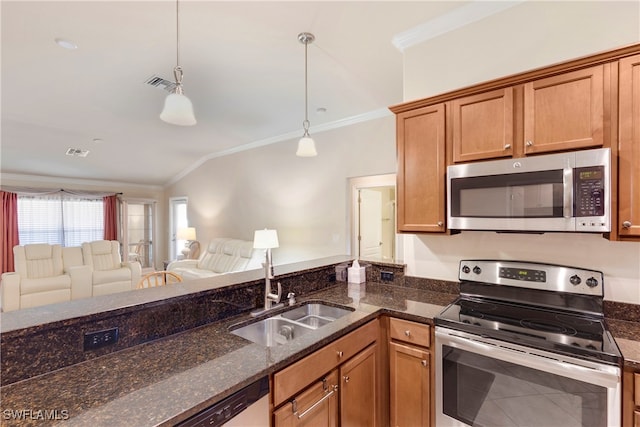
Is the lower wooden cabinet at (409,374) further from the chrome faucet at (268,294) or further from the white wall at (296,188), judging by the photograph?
the white wall at (296,188)

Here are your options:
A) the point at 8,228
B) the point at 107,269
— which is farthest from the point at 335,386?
the point at 8,228

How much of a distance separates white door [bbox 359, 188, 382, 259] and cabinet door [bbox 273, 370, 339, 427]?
8.84 ft

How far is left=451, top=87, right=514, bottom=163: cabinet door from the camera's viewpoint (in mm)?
1695

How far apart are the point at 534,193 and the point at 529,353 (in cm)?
81

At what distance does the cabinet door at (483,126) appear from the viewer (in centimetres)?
170

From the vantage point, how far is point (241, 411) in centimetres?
102

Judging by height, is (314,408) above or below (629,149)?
below

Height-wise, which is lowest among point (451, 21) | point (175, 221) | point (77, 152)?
point (175, 221)

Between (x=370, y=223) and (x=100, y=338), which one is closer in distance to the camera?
(x=100, y=338)

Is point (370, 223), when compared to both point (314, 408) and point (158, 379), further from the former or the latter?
point (158, 379)

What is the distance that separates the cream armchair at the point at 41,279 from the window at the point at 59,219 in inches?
98.9

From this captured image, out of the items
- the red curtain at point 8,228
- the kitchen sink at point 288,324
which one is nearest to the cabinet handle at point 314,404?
the kitchen sink at point 288,324

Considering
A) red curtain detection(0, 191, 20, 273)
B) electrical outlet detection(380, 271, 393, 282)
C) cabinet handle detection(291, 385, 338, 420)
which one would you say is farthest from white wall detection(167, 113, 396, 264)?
red curtain detection(0, 191, 20, 273)

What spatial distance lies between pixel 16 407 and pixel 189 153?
5.97 meters
